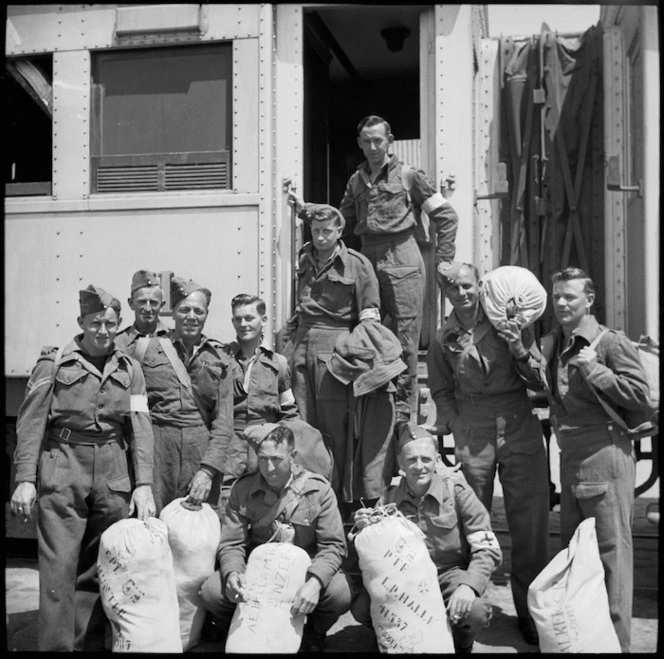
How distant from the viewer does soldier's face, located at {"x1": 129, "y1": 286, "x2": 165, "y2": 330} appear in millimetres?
4496

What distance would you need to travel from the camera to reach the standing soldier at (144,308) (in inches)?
176

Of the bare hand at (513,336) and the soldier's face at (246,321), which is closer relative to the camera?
the bare hand at (513,336)

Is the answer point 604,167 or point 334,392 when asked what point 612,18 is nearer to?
point 604,167

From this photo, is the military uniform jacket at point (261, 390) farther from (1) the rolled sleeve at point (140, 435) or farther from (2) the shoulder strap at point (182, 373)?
(1) the rolled sleeve at point (140, 435)

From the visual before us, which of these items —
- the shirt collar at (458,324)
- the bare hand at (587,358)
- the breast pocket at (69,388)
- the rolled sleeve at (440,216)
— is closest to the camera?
the bare hand at (587,358)

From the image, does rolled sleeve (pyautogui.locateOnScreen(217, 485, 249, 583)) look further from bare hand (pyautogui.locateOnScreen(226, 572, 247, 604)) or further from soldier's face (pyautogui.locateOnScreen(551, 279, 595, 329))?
soldier's face (pyautogui.locateOnScreen(551, 279, 595, 329))

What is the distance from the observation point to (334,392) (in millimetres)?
4531

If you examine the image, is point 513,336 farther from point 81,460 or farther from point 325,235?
point 81,460

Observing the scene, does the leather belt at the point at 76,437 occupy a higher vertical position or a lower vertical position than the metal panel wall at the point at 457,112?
lower

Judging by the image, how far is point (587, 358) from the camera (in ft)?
12.0

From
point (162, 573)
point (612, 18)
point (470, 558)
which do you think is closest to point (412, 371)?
point (470, 558)

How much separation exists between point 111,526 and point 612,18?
491cm

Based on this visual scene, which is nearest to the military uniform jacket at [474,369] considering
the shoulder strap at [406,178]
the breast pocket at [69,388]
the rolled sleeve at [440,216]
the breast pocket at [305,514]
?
the rolled sleeve at [440,216]

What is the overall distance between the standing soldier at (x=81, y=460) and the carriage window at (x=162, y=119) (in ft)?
4.76
